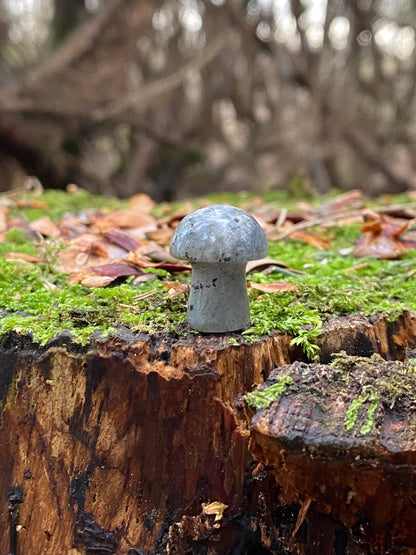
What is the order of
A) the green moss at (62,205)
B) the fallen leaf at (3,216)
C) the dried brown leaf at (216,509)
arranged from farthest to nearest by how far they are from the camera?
the green moss at (62,205) → the fallen leaf at (3,216) → the dried brown leaf at (216,509)

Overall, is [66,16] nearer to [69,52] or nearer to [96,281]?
[69,52]

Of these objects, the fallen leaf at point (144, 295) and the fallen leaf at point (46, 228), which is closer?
the fallen leaf at point (144, 295)

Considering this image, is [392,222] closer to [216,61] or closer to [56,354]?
[56,354]

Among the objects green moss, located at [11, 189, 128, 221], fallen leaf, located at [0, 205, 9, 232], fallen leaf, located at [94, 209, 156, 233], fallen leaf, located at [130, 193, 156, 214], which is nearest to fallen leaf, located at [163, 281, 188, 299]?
fallen leaf, located at [94, 209, 156, 233]

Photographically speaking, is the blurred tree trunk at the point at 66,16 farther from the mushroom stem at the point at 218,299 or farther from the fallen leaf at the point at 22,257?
the mushroom stem at the point at 218,299

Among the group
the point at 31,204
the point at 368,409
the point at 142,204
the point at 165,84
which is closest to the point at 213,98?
the point at 165,84

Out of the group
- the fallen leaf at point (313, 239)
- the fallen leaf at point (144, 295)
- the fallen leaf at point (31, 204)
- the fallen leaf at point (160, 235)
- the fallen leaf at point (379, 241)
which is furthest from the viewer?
the fallen leaf at point (31, 204)

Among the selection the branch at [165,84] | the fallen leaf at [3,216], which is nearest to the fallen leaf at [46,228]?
the fallen leaf at [3,216]

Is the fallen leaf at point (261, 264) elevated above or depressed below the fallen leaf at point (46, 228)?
below
